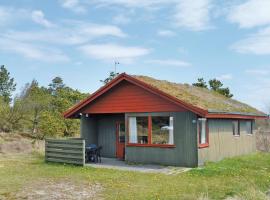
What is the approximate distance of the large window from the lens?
18.0 m

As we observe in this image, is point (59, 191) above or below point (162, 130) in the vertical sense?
below

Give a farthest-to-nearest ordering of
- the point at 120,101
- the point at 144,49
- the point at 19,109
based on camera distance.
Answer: the point at 19,109
the point at 144,49
the point at 120,101

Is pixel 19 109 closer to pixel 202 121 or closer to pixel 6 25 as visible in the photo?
pixel 6 25

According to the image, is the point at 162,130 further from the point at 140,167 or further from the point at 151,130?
the point at 140,167

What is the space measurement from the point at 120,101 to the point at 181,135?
12.8 ft

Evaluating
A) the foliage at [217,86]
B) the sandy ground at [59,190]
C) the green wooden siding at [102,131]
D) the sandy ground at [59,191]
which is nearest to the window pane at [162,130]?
the green wooden siding at [102,131]

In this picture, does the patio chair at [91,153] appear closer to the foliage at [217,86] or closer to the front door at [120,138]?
the front door at [120,138]

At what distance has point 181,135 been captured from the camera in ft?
57.7

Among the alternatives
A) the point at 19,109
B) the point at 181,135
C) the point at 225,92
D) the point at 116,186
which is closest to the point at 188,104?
the point at 181,135

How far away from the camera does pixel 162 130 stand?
18172 mm

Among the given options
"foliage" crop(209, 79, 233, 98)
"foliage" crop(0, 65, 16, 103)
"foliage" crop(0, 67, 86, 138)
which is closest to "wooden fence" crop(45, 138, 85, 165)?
"foliage" crop(0, 67, 86, 138)

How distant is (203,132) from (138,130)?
3162mm

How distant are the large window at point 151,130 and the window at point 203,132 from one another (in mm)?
1292

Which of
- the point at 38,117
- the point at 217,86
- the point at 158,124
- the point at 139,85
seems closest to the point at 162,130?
the point at 158,124
